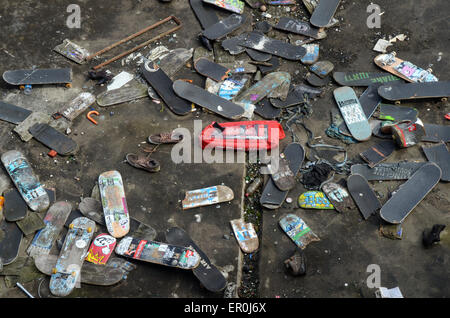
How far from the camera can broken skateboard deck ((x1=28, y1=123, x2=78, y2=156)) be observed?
655cm

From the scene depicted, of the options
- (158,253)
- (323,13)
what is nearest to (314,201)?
(158,253)

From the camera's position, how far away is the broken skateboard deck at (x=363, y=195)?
5.92 meters

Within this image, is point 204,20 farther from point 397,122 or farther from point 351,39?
point 397,122

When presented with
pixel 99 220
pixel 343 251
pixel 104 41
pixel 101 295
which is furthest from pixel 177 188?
pixel 104 41

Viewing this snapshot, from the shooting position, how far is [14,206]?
6.00 metres

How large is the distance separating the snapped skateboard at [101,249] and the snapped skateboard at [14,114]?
2518mm

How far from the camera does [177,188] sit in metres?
6.24

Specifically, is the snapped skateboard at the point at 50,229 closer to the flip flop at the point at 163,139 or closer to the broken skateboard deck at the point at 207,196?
the flip flop at the point at 163,139

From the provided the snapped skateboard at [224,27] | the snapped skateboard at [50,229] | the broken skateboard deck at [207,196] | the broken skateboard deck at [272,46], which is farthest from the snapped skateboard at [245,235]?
the snapped skateboard at [224,27]

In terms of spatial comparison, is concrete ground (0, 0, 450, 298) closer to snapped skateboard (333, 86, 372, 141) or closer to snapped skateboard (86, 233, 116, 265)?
snapped skateboard (333, 86, 372, 141)

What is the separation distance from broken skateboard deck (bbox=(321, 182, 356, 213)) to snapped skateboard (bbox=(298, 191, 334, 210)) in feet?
0.20

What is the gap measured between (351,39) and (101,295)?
19.0ft

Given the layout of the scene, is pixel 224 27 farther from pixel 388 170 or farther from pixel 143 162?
pixel 388 170

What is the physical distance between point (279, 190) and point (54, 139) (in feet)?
11.3
